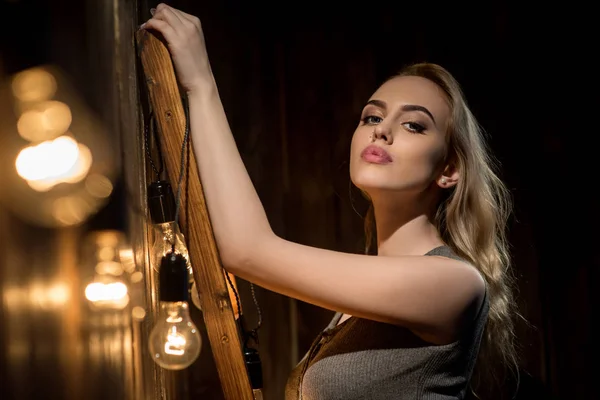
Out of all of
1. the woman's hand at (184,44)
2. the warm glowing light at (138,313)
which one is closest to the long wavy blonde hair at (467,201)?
the woman's hand at (184,44)

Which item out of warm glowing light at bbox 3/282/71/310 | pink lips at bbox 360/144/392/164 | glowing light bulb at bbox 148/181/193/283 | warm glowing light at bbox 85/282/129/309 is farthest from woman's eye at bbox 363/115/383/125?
warm glowing light at bbox 3/282/71/310

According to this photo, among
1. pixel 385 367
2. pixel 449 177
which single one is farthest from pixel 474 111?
pixel 385 367

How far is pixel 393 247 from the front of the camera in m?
1.52

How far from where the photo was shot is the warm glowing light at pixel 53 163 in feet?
2.60

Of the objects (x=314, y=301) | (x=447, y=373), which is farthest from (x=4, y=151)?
(x=447, y=373)

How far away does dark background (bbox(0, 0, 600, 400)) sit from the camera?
212 centimetres

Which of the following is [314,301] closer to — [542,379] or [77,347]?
[77,347]

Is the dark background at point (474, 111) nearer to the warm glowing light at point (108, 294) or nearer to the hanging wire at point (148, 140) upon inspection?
the hanging wire at point (148, 140)

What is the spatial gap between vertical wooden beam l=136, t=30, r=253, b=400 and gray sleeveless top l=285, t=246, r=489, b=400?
10.0 inches

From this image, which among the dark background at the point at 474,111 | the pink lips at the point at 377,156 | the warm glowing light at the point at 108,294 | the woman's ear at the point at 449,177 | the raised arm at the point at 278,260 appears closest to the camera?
the warm glowing light at the point at 108,294

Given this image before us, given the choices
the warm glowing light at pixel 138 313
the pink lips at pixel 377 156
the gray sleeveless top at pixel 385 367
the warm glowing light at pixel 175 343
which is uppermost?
the pink lips at pixel 377 156

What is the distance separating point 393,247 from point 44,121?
0.92 meters

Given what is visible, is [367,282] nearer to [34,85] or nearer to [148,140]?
[148,140]

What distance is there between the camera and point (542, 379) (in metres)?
2.17
